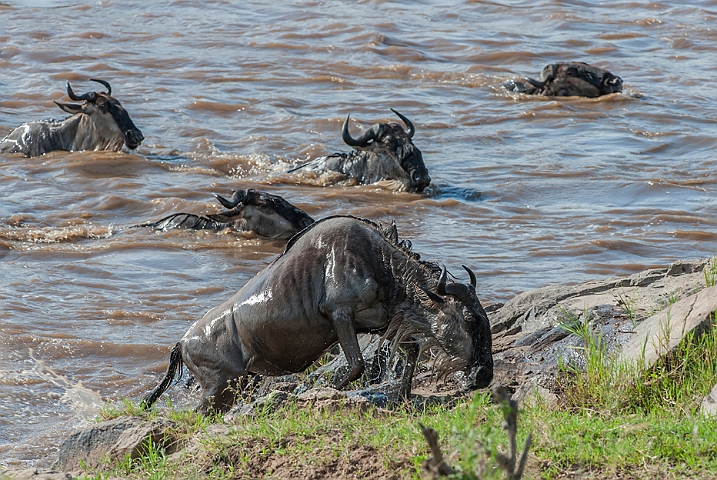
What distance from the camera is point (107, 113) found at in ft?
50.4

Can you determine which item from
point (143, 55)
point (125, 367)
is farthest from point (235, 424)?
point (143, 55)

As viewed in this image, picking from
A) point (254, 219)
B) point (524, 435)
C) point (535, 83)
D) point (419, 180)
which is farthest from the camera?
point (535, 83)

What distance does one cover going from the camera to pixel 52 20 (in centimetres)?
2525

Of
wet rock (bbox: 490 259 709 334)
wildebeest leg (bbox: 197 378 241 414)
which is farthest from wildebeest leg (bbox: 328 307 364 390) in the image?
wet rock (bbox: 490 259 709 334)

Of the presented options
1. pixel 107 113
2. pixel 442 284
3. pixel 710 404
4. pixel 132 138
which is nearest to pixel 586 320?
pixel 442 284

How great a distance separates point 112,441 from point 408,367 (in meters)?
1.79

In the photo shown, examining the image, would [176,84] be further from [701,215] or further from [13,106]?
[701,215]

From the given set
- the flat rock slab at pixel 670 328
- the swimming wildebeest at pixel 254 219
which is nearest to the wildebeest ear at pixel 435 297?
the flat rock slab at pixel 670 328

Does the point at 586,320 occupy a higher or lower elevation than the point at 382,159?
higher

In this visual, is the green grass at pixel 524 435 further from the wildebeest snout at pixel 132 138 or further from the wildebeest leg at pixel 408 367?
the wildebeest snout at pixel 132 138

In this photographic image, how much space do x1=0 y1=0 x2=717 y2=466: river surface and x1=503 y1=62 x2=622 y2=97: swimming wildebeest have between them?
294 mm

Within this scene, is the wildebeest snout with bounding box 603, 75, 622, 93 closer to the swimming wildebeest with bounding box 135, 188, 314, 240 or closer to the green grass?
the swimming wildebeest with bounding box 135, 188, 314, 240

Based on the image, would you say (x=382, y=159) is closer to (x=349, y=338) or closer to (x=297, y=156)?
(x=297, y=156)

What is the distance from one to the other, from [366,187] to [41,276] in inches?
201
